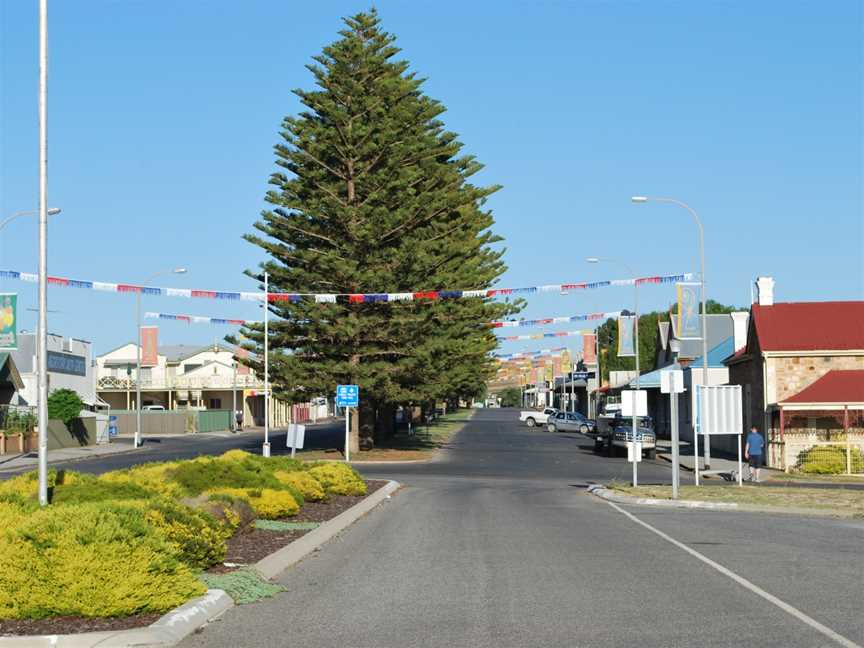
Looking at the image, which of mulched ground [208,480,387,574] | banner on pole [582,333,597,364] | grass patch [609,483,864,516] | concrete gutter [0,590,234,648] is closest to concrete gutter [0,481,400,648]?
concrete gutter [0,590,234,648]

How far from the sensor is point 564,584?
39.5 feet

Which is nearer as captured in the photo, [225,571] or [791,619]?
[791,619]

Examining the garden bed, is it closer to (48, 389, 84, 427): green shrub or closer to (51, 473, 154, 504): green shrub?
(51, 473, 154, 504): green shrub

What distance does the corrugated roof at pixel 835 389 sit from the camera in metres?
38.7

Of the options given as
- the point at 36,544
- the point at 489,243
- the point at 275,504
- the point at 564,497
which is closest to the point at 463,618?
the point at 36,544

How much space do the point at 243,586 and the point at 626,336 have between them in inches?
1834

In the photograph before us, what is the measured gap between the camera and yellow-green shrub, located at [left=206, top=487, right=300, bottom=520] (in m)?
18.4

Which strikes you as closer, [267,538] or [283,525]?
[267,538]

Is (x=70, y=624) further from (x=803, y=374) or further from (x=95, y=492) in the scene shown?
(x=803, y=374)

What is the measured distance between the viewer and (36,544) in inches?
378

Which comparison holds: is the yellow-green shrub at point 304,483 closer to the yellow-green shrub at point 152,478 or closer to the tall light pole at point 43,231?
the yellow-green shrub at point 152,478

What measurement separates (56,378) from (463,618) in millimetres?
62994

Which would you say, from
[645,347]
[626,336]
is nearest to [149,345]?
[626,336]

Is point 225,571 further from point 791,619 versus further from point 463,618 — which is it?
point 791,619
